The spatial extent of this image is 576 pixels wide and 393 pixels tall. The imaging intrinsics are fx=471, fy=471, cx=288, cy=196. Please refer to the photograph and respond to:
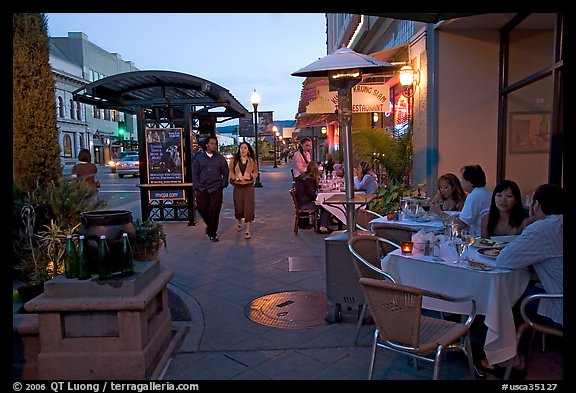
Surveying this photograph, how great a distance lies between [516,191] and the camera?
174 inches

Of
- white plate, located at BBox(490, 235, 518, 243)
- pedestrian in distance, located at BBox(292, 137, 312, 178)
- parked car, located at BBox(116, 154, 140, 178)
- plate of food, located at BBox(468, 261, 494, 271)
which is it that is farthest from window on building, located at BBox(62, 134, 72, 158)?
plate of food, located at BBox(468, 261, 494, 271)

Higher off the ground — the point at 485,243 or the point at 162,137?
the point at 162,137

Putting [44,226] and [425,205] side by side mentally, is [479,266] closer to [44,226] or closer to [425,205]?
[425,205]

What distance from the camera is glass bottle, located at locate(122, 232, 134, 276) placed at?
368 centimetres

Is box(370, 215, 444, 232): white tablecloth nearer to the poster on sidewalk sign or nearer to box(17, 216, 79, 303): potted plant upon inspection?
box(17, 216, 79, 303): potted plant

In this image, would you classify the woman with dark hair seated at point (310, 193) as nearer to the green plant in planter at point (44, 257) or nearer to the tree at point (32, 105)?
the tree at point (32, 105)

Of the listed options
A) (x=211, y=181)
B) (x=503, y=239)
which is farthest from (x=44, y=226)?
(x=211, y=181)

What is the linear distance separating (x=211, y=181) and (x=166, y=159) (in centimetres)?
213

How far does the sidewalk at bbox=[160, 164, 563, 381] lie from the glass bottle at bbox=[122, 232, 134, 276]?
0.85 metres

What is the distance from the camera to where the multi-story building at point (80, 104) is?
50.5m

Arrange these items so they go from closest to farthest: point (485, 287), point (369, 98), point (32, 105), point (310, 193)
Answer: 1. point (485, 287)
2. point (32, 105)
3. point (310, 193)
4. point (369, 98)

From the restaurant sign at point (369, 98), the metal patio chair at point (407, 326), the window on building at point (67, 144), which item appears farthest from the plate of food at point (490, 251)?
the window on building at point (67, 144)

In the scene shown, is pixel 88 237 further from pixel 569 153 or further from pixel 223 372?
pixel 569 153

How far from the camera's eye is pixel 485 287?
3.48 meters
